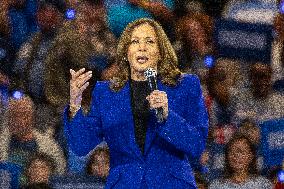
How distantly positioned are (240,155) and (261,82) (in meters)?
0.44

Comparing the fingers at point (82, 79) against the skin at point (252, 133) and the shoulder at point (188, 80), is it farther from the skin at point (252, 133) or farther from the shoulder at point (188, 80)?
the skin at point (252, 133)

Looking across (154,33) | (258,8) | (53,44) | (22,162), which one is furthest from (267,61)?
(154,33)

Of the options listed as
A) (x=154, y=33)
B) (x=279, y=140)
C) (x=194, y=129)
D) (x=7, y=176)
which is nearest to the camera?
(x=194, y=129)

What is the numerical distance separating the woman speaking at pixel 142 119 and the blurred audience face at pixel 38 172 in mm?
1539

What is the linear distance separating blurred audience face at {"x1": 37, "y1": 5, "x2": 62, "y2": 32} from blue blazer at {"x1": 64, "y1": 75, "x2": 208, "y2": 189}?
1738 millimetres

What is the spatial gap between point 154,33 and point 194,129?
1.02 feet

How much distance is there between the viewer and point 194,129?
1.85 metres

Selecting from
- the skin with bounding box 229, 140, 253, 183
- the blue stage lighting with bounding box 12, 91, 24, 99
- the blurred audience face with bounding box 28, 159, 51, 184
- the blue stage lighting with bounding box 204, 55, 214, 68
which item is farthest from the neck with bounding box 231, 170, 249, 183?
the blue stage lighting with bounding box 12, 91, 24, 99

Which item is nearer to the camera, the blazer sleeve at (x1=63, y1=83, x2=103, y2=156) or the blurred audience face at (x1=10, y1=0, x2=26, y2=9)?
the blazer sleeve at (x1=63, y1=83, x2=103, y2=156)

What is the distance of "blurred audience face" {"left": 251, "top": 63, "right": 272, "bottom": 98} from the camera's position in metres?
3.70

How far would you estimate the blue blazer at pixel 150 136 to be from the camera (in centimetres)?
184

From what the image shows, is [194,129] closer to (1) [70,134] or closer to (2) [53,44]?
(1) [70,134]

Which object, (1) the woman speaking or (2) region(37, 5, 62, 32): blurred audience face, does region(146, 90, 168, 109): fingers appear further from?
(2) region(37, 5, 62, 32): blurred audience face

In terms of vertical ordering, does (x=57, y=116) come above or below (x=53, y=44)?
below
